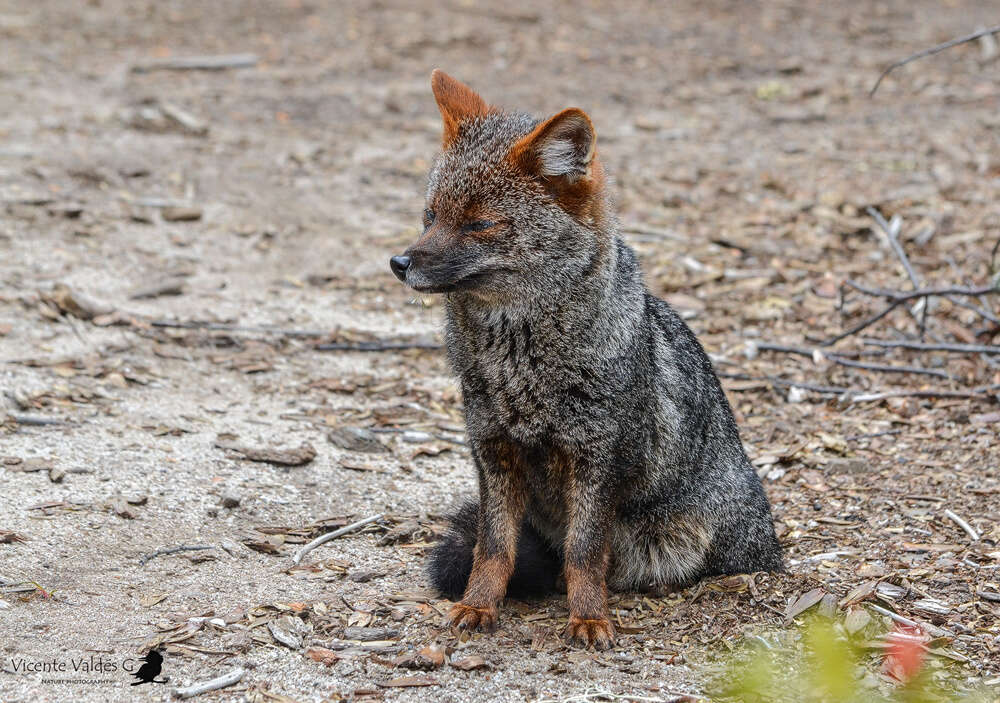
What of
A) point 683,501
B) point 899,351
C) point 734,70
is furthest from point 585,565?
point 734,70

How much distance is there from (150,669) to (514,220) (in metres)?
2.33

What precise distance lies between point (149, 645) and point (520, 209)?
2.35 metres

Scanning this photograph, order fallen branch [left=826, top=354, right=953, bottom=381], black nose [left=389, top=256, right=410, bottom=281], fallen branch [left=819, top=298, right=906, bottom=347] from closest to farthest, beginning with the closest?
black nose [left=389, top=256, right=410, bottom=281] → fallen branch [left=826, top=354, right=953, bottom=381] → fallen branch [left=819, top=298, right=906, bottom=347]

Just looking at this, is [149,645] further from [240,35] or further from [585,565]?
[240,35]

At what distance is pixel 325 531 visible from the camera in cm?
569

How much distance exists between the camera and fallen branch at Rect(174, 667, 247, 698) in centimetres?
411

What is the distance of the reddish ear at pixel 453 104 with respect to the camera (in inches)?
200

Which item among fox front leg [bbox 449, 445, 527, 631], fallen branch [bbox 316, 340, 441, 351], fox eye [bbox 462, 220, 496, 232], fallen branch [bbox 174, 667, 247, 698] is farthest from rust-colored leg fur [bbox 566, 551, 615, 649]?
fallen branch [bbox 316, 340, 441, 351]

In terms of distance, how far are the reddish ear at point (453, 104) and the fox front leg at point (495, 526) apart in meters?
1.46

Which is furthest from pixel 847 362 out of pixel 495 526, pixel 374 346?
pixel 495 526

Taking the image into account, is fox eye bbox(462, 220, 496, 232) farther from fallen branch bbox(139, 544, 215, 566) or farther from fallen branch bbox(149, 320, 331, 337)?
fallen branch bbox(149, 320, 331, 337)

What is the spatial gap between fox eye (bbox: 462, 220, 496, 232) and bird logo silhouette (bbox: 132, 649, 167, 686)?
7.01 ft

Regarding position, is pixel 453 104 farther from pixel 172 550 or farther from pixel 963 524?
pixel 963 524

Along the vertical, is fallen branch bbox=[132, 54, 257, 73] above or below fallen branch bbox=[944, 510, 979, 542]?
above
